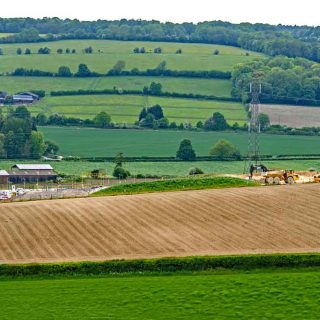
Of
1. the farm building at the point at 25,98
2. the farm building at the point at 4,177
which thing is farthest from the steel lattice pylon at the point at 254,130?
the farm building at the point at 25,98

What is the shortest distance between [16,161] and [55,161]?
427cm

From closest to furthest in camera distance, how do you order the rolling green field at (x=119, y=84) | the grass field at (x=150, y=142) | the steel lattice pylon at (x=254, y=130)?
the steel lattice pylon at (x=254, y=130) < the grass field at (x=150, y=142) < the rolling green field at (x=119, y=84)

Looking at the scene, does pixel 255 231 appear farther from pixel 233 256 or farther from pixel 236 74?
pixel 236 74

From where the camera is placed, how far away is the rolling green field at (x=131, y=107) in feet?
451

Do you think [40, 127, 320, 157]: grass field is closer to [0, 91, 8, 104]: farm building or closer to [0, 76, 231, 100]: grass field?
[0, 91, 8, 104]: farm building

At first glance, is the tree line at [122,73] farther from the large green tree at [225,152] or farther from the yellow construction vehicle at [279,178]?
the yellow construction vehicle at [279,178]

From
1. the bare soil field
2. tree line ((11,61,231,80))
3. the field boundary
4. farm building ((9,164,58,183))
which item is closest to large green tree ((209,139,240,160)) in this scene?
farm building ((9,164,58,183))

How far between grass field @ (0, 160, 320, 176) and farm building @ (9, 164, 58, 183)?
9.33 ft

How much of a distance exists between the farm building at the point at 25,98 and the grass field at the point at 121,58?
1419 cm

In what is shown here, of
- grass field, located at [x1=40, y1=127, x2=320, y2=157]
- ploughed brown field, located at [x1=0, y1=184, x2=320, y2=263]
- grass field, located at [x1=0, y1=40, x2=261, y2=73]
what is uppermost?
grass field, located at [x1=0, y1=40, x2=261, y2=73]

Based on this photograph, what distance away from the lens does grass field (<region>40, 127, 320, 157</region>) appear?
115 meters

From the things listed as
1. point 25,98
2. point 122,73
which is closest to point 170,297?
point 25,98

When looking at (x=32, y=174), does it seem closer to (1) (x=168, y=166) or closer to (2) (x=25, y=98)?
(1) (x=168, y=166)

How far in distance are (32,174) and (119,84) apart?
61.9 meters
